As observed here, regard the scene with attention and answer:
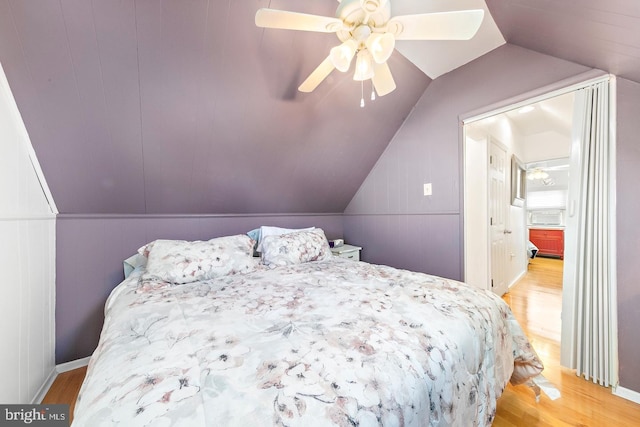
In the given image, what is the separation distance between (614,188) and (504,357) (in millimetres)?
1223

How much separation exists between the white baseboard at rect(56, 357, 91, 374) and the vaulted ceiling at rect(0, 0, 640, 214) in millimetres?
1085

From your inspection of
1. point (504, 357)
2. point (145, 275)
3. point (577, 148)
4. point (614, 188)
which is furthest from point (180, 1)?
point (614, 188)

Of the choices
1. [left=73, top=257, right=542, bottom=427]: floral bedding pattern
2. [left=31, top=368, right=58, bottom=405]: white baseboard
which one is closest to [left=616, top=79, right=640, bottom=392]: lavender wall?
[left=73, top=257, right=542, bottom=427]: floral bedding pattern

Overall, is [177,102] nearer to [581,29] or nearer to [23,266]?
[23,266]

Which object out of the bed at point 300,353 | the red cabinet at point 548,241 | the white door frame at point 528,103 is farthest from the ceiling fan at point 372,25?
the red cabinet at point 548,241

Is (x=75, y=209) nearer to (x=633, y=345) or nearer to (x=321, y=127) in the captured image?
(x=321, y=127)

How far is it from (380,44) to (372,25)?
0.10 m

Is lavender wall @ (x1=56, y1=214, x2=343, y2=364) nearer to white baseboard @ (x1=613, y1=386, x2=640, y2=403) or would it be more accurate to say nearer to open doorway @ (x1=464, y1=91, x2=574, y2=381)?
open doorway @ (x1=464, y1=91, x2=574, y2=381)

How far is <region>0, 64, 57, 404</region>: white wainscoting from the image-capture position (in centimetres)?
120

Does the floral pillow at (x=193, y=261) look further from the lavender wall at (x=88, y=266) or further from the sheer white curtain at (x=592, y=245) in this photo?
the sheer white curtain at (x=592, y=245)

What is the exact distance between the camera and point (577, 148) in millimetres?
1573

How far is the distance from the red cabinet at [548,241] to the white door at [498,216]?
11.2 ft

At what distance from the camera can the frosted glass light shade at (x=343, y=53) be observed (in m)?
1.16

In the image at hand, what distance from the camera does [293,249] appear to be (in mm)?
1987
